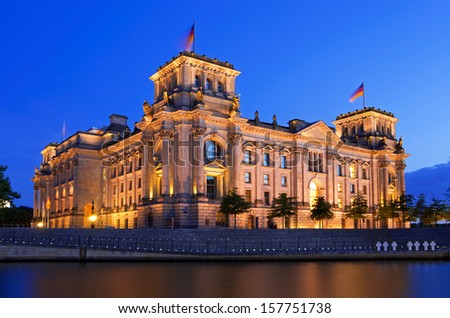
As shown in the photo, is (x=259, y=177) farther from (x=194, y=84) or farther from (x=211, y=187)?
(x=194, y=84)

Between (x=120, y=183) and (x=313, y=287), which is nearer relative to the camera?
(x=313, y=287)

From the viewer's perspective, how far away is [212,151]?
7856cm

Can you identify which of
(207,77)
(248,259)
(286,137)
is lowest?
(248,259)

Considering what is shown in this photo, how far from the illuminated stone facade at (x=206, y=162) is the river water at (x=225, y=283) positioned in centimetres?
3870

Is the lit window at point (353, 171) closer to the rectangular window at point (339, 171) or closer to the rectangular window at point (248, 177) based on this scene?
the rectangular window at point (339, 171)

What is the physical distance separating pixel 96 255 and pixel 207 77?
42.2 m

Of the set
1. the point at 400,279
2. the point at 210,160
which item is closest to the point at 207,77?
the point at 210,160

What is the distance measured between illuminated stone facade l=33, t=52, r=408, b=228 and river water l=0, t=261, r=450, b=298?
38.7 metres

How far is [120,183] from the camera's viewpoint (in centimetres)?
9412

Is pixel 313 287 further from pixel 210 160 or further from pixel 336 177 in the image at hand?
pixel 336 177

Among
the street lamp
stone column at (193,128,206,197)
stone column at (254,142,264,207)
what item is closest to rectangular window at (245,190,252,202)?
stone column at (254,142,264,207)

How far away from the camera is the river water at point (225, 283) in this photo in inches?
945

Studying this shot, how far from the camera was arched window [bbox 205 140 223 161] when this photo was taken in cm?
7769

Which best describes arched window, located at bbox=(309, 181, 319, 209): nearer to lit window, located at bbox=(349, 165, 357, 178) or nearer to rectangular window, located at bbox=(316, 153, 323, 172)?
rectangular window, located at bbox=(316, 153, 323, 172)
